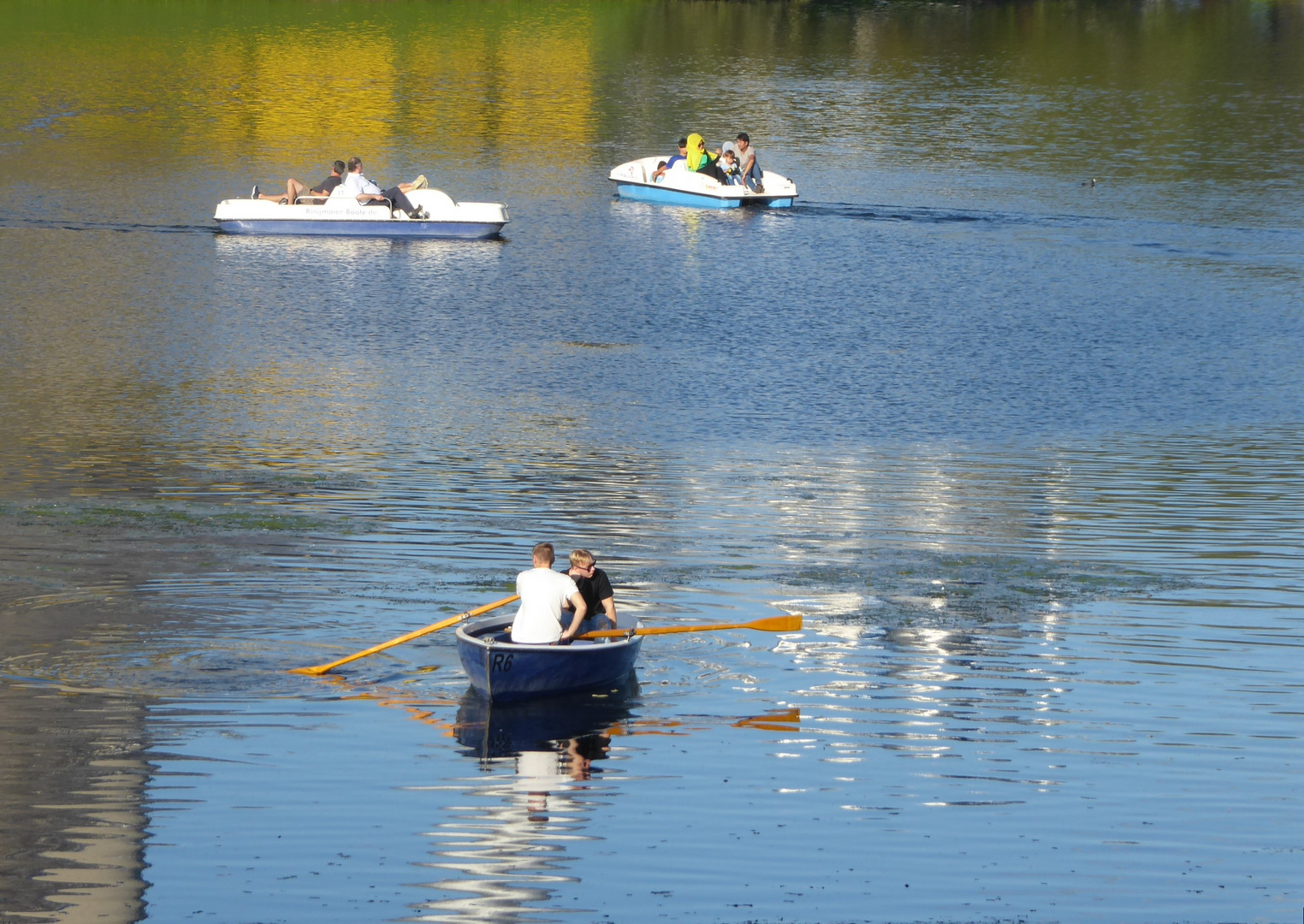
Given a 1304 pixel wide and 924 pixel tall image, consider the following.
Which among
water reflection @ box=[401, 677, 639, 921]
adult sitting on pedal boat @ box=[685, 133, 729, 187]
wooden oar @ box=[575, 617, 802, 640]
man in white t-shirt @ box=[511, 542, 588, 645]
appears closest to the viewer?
water reflection @ box=[401, 677, 639, 921]

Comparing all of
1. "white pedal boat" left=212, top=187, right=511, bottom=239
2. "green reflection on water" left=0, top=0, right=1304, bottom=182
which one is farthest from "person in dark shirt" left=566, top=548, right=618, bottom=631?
"green reflection on water" left=0, top=0, right=1304, bottom=182

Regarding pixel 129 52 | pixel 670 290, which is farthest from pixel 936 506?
pixel 129 52

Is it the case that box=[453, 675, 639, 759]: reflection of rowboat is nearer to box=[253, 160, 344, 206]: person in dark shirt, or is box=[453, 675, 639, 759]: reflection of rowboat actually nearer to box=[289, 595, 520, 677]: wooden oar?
box=[289, 595, 520, 677]: wooden oar

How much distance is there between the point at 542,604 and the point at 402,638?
130 cm

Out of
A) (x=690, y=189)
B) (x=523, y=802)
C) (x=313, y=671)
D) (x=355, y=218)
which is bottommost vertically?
(x=523, y=802)

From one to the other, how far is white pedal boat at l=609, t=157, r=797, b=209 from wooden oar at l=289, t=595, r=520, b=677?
29991 mm

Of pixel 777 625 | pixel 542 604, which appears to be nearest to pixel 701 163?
pixel 777 625

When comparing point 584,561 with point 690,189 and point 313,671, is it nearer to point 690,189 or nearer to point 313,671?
point 313,671

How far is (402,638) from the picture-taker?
14633 millimetres

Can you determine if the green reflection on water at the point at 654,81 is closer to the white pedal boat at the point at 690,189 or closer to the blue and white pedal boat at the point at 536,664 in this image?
the white pedal boat at the point at 690,189

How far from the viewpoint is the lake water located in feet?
36.5

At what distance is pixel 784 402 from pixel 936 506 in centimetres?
561

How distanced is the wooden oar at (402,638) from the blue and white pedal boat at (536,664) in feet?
0.82

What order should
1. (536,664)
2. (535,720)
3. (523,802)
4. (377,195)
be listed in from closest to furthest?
(523,802)
(535,720)
(536,664)
(377,195)
